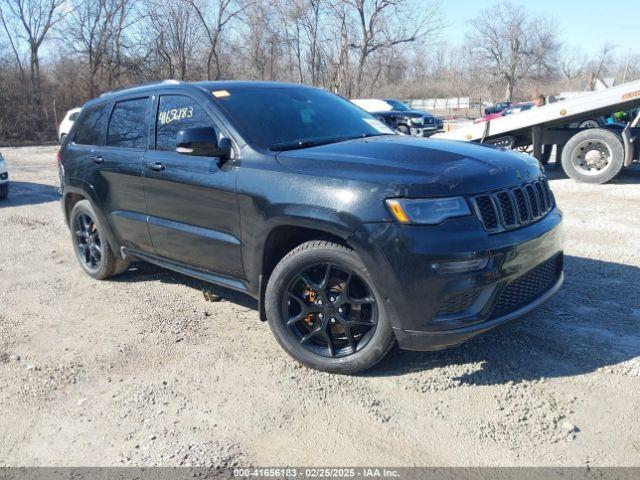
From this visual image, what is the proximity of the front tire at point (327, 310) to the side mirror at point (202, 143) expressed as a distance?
86 cm

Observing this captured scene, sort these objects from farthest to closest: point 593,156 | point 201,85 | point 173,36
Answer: point 173,36, point 593,156, point 201,85

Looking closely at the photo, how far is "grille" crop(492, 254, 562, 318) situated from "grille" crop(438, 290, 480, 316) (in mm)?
175

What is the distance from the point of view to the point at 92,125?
5.21 metres

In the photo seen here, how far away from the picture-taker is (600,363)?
3430 millimetres

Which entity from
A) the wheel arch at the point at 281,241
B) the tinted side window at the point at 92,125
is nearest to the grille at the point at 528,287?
the wheel arch at the point at 281,241

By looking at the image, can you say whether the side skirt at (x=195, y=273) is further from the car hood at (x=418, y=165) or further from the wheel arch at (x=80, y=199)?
the car hood at (x=418, y=165)

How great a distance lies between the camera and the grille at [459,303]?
295 cm

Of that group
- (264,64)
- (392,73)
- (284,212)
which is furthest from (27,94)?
(284,212)

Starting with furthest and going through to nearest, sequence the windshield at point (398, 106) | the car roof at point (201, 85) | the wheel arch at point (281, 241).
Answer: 1. the windshield at point (398, 106)
2. the car roof at point (201, 85)
3. the wheel arch at point (281, 241)

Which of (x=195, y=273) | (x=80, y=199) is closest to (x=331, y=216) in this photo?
(x=195, y=273)

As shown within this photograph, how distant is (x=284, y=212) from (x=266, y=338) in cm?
112

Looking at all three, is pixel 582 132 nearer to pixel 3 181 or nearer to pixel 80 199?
pixel 80 199

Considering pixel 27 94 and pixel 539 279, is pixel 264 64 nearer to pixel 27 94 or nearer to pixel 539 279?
pixel 27 94

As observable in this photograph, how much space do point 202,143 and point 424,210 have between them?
1.54 meters
